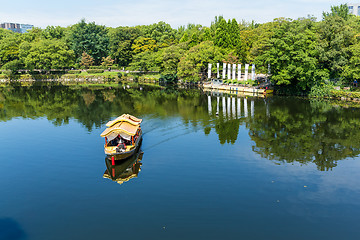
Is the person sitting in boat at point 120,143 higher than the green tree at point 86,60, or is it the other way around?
the green tree at point 86,60

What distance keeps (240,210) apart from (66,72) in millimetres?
110435

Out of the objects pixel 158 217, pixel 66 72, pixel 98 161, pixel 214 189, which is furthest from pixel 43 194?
pixel 66 72

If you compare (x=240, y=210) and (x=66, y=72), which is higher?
(x=66, y=72)

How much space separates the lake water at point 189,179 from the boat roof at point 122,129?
8.91ft

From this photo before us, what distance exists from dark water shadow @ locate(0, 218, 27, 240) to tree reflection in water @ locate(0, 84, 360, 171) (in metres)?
21.5

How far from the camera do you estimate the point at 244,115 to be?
47188mm

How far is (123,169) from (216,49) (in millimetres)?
65673

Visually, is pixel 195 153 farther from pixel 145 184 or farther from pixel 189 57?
pixel 189 57

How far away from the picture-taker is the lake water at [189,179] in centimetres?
1834

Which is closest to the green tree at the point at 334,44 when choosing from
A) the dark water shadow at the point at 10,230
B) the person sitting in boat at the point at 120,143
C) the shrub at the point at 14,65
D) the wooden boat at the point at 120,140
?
the wooden boat at the point at 120,140

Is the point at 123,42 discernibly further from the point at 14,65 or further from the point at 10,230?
the point at 10,230

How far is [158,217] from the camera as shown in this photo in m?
19.2

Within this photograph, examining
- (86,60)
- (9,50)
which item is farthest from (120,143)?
(9,50)

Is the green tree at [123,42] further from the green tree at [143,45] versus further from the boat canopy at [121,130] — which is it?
the boat canopy at [121,130]
